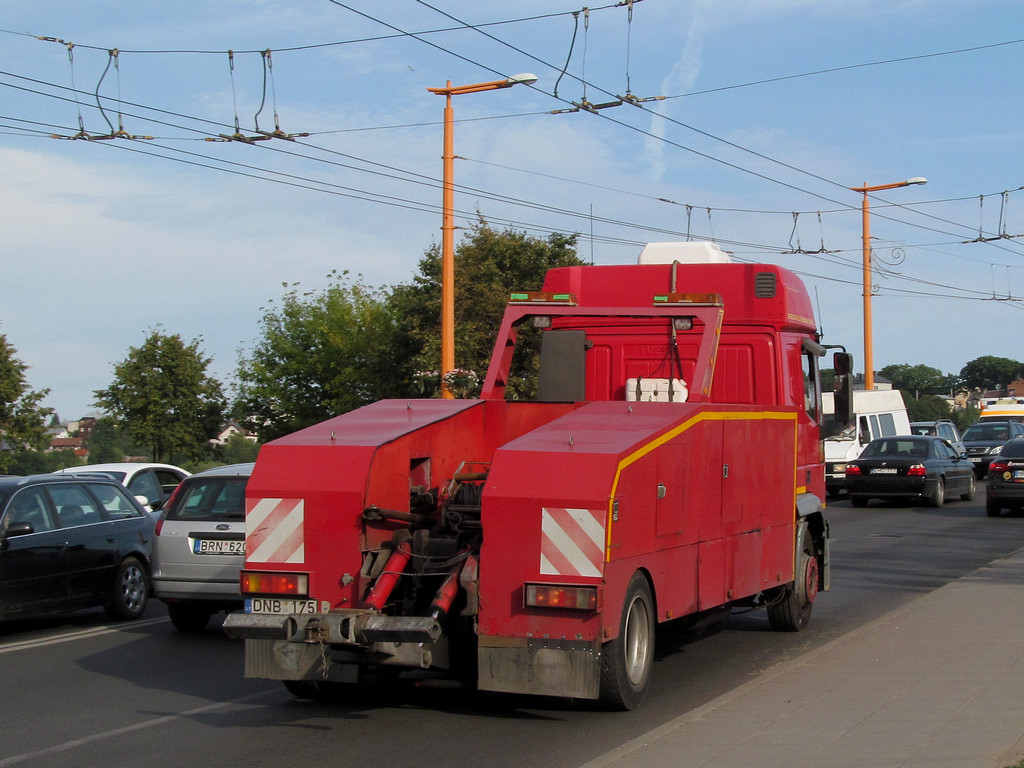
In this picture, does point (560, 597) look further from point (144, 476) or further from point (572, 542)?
point (144, 476)

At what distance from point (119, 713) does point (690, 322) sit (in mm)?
5116

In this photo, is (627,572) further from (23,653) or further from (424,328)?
(424,328)

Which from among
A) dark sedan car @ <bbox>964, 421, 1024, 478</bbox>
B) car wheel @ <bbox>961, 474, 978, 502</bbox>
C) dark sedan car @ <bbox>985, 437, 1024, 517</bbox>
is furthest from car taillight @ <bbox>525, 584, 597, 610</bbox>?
dark sedan car @ <bbox>964, 421, 1024, 478</bbox>

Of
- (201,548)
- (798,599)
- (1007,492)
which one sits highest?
(201,548)

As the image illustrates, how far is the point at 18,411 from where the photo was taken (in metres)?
46.2

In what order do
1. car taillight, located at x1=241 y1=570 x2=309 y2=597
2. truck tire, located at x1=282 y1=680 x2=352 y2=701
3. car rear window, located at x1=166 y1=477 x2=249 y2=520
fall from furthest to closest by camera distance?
1. car rear window, located at x1=166 y1=477 x2=249 y2=520
2. truck tire, located at x1=282 y1=680 x2=352 y2=701
3. car taillight, located at x1=241 y1=570 x2=309 y2=597

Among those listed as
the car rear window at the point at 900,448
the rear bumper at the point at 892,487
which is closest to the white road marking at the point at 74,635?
the rear bumper at the point at 892,487

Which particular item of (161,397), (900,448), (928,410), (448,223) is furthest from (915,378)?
(448,223)

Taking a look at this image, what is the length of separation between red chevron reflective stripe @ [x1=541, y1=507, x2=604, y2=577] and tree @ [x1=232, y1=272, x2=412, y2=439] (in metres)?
39.0

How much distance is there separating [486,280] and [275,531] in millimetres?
25579

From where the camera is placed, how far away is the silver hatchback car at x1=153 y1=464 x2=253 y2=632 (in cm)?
1098

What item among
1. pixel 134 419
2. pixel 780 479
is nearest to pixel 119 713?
pixel 780 479

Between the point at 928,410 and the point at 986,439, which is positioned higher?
the point at 928,410

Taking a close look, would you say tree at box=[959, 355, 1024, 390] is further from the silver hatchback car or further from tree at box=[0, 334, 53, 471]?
the silver hatchback car
